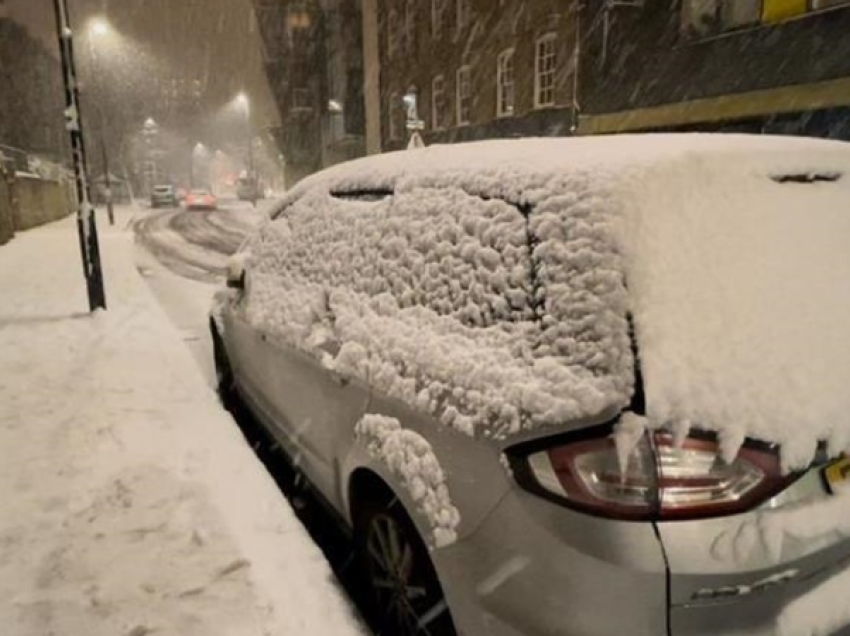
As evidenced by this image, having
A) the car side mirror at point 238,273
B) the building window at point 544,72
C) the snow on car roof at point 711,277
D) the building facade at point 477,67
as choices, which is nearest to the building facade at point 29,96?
the building facade at point 477,67

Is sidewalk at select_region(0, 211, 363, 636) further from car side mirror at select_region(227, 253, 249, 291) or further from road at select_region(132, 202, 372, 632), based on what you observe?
car side mirror at select_region(227, 253, 249, 291)

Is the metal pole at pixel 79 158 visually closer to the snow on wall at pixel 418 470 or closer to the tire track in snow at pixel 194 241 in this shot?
the tire track in snow at pixel 194 241

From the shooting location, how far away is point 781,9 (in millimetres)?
12578

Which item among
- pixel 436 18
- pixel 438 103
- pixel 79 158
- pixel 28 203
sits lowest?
pixel 28 203

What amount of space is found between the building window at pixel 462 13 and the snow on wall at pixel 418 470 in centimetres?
2399

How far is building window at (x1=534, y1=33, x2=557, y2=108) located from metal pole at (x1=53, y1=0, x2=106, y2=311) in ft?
44.7

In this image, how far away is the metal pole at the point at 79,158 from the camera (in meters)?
8.42

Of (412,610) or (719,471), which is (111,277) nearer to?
(412,610)

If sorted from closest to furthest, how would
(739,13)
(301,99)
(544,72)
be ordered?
1. (739,13)
2. (544,72)
3. (301,99)

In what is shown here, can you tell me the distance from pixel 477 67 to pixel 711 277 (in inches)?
912

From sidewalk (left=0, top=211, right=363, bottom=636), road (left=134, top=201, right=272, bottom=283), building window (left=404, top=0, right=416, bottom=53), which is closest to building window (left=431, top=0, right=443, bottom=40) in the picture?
building window (left=404, top=0, right=416, bottom=53)

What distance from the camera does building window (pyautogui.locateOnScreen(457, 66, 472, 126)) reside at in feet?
80.0

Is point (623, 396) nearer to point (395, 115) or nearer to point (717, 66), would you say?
point (717, 66)

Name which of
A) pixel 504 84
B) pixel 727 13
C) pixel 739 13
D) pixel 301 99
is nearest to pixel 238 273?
pixel 739 13
